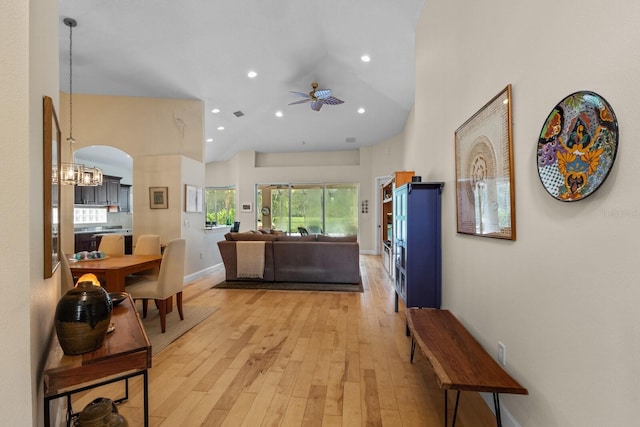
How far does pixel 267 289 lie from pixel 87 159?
231 inches

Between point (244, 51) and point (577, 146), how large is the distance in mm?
4651

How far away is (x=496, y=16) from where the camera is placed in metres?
1.77

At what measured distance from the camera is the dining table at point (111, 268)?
111 inches

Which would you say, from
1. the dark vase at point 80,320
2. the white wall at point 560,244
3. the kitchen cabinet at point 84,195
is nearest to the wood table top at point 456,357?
the white wall at point 560,244

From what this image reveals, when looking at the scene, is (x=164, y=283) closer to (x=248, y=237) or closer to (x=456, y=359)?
(x=248, y=237)

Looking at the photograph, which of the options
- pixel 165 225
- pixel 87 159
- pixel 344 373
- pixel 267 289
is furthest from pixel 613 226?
pixel 87 159

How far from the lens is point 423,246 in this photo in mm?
2914

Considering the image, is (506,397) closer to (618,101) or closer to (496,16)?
(618,101)

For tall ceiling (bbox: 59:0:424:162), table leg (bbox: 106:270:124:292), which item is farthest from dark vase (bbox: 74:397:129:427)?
tall ceiling (bbox: 59:0:424:162)

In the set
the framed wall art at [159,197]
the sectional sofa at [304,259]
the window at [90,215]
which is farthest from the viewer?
the window at [90,215]

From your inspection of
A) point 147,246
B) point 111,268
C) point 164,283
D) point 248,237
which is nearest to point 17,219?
point 111,268

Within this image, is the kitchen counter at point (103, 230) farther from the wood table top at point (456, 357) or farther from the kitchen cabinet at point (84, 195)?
the wood table top at point (456, 357)

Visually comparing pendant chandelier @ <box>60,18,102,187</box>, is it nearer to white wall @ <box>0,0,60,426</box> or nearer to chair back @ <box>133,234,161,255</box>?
chair back @ <box>133,234,161,255</box>

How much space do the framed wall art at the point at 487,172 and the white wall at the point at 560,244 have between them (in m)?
0.07
